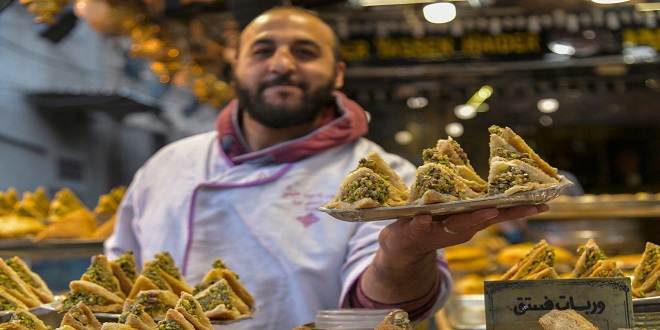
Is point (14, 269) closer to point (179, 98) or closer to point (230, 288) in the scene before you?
point (230, 288)

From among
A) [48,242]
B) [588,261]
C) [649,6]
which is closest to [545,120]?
[649,6]

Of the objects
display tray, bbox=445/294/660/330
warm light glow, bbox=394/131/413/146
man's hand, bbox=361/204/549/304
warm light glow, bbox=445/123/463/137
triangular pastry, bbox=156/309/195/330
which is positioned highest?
warm light glow, bbox=445/123/463/137

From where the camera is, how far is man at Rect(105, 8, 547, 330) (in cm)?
254

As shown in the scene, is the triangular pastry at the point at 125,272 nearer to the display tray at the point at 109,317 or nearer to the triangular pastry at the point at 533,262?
the display tray at the point at 109,317

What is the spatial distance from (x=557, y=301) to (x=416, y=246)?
1.21ft

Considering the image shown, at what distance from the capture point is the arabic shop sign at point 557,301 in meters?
1.54

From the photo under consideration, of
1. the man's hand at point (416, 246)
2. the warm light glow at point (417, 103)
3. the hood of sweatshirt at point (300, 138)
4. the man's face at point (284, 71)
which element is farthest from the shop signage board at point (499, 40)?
the man's hand at point (416, 246)

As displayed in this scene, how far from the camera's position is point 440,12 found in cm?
591

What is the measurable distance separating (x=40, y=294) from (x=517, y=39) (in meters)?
4.55

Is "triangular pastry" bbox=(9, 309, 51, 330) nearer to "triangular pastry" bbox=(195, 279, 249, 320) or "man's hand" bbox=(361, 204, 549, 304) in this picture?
"triangular pastry" bbox=(195, 279, 249, 320)

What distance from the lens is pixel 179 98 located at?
8711 mm

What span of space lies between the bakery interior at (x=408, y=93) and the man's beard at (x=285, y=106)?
2.99 ft

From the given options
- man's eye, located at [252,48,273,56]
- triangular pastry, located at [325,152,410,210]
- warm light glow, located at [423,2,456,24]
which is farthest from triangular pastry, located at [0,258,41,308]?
warm light glow, located at [423,2,456,24]

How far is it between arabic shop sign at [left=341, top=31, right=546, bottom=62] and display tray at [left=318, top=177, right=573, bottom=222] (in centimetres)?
448
